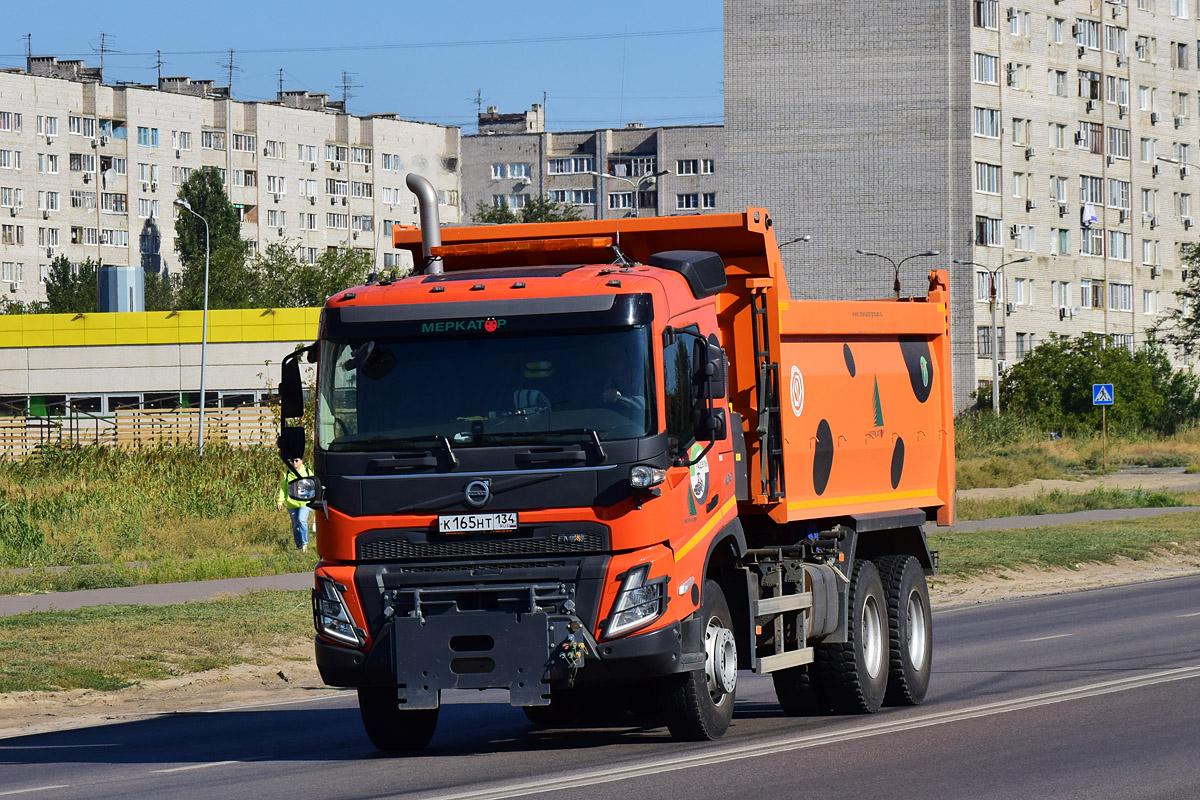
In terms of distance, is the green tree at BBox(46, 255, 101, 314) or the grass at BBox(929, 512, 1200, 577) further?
the green tree at BBox(46, 255, 101, 314)

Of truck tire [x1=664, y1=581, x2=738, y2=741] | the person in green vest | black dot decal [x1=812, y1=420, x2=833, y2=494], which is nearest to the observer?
truck tire [x1=664, y1=581, x2=738, y2=741]

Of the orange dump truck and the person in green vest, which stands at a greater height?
the orange dump truck

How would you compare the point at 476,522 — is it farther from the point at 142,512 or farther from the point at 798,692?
the point at 142,512

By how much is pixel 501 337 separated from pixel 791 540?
293 centimetres

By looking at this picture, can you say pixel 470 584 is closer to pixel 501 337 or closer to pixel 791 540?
pixel 501 337

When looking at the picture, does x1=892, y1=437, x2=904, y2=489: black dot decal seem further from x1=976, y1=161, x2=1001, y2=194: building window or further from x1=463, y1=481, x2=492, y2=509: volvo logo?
x1=976, y1=161, x2=1001, y2=194: building window

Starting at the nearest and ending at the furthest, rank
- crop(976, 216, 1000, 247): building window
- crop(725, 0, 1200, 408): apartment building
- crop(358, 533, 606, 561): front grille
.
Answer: crop(358, 533, 606, 561): front grille → crop(725, 0, 1200, 408): apartment building → crop(976, 216, 1000, 247): building window

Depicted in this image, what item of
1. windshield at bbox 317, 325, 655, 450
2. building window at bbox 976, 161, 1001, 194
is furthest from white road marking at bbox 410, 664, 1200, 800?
A: building window at bbox 976, 161, 1001, 194

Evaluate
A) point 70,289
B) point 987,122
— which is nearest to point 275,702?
point 987,122

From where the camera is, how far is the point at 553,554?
10.8m

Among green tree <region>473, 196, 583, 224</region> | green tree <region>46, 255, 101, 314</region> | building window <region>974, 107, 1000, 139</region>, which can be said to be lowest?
green tree <region>46, 255, 101, 314</region>

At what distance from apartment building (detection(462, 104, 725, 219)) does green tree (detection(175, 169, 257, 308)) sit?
104 ft

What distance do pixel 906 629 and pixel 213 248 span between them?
10443 centimetres

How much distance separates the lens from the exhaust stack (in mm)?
12359
